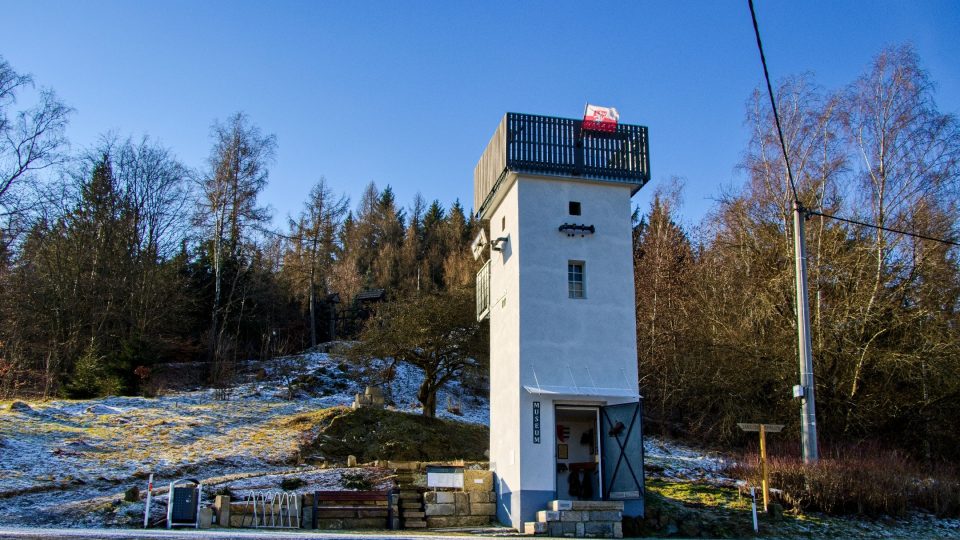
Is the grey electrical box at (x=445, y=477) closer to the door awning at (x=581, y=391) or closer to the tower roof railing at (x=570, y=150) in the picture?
the door awning at (x=581, y=391)

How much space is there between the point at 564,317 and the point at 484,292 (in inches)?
145

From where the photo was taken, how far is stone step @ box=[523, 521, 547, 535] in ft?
48.4

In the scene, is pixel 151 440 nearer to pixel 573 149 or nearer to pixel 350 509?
pixel 350 509

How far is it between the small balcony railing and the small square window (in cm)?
281

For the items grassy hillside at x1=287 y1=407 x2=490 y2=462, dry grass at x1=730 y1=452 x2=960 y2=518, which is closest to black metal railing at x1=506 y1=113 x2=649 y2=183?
dry grass at x1=730 y1=452 x2=960 y2=518

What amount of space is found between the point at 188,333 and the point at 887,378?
29.8m

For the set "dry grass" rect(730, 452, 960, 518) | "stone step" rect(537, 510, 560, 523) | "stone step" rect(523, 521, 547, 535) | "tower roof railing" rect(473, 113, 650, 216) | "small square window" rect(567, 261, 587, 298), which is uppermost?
"tower roof railing" rect(473, 113, 650, 216)

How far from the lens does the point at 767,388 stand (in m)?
26.5

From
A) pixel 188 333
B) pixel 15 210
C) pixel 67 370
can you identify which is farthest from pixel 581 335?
pixel 188 333

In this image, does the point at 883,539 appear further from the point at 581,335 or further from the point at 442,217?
the point at 442,217

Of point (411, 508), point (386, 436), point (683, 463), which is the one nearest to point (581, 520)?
point (411, 508)

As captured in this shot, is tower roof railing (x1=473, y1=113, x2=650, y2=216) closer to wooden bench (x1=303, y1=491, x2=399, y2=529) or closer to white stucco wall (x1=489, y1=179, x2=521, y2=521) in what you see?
white stucco wall (x1=489, y1=179, x2=521, y2=521)

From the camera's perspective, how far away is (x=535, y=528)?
14.9 meters

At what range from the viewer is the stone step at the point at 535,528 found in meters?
14.8
